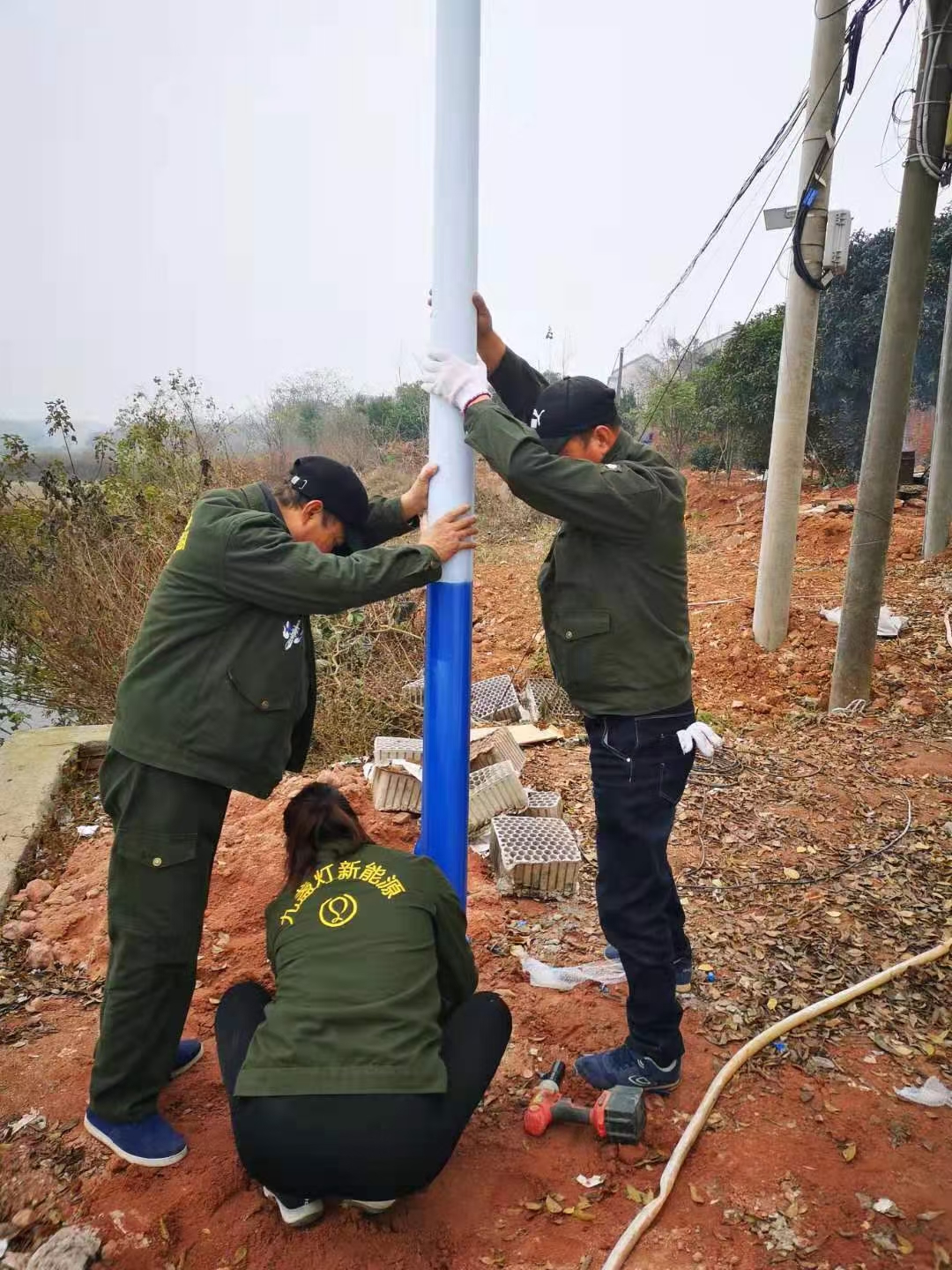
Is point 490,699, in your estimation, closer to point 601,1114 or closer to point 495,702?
point 495,702

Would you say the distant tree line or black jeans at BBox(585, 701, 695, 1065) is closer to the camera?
black jeans at BBox(585, 701, 695, 1065)

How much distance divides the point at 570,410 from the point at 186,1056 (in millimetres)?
2416

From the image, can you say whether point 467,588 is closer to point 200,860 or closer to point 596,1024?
point 200,860

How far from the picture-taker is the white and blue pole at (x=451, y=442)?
2215mm

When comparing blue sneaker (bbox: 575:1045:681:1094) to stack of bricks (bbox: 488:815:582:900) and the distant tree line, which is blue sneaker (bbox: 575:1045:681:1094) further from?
the distant tree line

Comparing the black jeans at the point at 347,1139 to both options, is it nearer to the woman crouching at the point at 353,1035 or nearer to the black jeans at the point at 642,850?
the woman crouching at the point at 353,1035

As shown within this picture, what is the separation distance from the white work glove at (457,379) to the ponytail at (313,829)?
114 cm

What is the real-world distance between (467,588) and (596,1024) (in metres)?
1.64

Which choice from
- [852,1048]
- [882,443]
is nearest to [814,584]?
[882,443]

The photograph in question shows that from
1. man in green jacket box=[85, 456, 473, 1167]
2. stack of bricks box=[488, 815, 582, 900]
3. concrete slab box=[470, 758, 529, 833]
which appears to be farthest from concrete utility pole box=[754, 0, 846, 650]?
man in green jacket box=[85, 456, 473, 1167]

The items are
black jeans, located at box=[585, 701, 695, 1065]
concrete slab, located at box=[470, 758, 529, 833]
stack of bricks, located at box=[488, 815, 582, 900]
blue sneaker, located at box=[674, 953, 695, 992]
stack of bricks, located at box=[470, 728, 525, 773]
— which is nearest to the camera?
black jeans, located at box=[585, 701, 695, 1065]

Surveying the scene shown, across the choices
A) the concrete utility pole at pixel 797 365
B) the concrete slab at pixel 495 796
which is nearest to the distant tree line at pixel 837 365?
the concrete utility pole at pixel 797 365

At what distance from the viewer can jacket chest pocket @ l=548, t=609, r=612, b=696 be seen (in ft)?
7.71

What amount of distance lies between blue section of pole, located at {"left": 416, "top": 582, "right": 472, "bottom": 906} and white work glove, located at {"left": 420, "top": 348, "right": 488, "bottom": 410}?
53 centimetres
